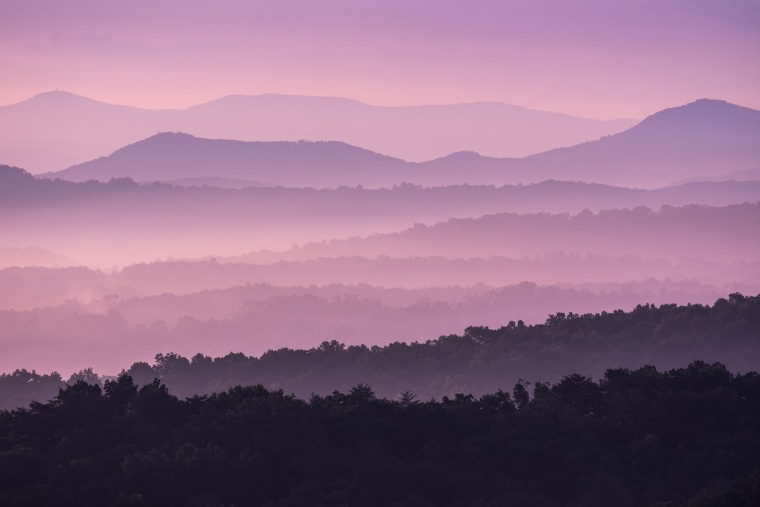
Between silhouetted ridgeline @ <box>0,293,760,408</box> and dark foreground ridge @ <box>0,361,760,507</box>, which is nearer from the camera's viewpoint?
dark foreground ridge @ <box>0,361,760,507</box>

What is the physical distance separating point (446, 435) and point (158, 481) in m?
16.4

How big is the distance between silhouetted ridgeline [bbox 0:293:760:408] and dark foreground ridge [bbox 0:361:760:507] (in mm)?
71842

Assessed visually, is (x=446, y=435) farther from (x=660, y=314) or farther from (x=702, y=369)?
(x=660, y=314)

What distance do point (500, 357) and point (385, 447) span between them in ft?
286

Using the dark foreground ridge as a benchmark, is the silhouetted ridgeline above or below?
above

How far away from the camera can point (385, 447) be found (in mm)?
66312

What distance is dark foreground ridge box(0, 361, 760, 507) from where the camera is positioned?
59.2 m

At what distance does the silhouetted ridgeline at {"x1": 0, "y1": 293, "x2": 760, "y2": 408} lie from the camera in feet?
486

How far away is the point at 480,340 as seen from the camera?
161875mm

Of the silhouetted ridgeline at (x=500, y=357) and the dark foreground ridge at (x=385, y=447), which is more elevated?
the silhouetted ridgeline at (x=500, y=357)

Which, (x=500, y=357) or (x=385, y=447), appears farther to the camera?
(x=500, y=357)

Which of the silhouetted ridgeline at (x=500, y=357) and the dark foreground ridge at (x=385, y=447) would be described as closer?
the dark foreground ridge at (x=385, y=447)

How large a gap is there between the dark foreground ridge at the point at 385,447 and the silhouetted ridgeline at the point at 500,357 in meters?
71.8

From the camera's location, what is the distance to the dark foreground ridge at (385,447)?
5916 cm
